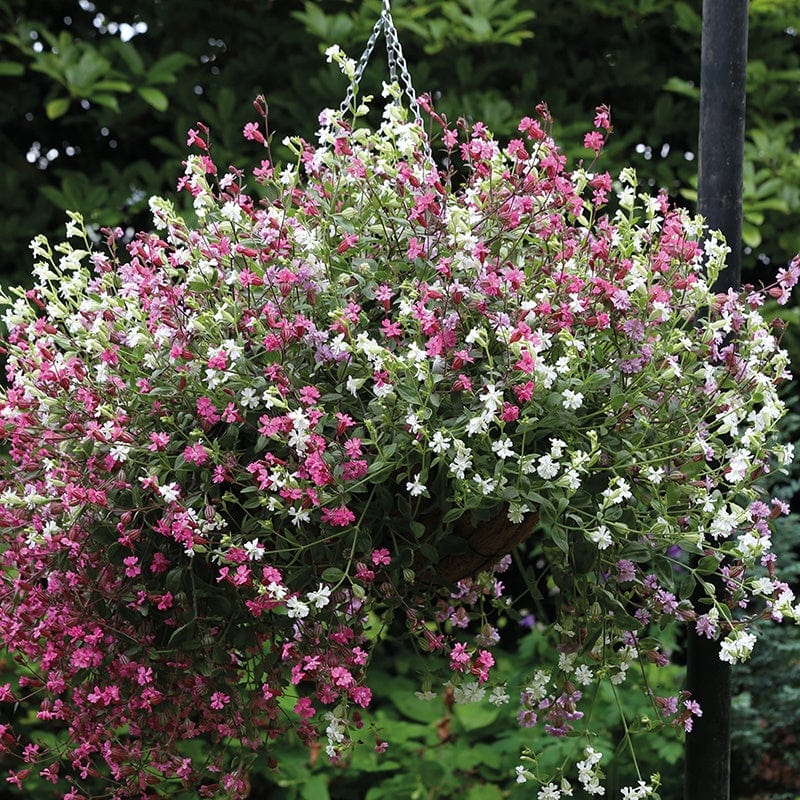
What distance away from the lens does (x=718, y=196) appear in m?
1.32

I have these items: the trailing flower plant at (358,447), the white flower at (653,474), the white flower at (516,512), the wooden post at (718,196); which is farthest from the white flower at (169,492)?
the wooden post at (718,196)

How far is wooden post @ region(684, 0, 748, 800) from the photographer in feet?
4.23

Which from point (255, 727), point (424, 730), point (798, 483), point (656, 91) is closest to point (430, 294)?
point (255, 727)

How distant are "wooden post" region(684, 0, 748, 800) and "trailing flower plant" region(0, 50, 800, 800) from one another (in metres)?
0.12

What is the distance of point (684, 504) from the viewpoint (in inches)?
45.1

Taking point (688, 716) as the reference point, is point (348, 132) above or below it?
above

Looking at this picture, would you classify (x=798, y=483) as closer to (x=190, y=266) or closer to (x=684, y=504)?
(x=684, y=504)

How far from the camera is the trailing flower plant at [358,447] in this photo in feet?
3.41

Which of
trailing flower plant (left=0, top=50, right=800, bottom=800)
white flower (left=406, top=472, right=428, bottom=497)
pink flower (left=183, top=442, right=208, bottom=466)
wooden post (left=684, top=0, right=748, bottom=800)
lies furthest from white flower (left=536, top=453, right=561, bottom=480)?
wooden post (left=684, top=0, right=748, bottom=800)

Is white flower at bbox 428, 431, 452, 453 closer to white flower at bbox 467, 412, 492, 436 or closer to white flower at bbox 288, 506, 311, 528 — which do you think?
white flower at bbox 467, 412, 492, 436

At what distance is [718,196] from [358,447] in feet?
2.03

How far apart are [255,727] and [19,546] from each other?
343mm

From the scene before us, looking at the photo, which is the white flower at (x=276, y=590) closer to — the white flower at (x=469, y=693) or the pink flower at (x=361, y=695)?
the pink flower at (x=361, y=695)

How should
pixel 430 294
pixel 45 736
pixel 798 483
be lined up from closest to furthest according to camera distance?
1. pixel 430 294
2. pixel 45 736
3. pixel 798 483
